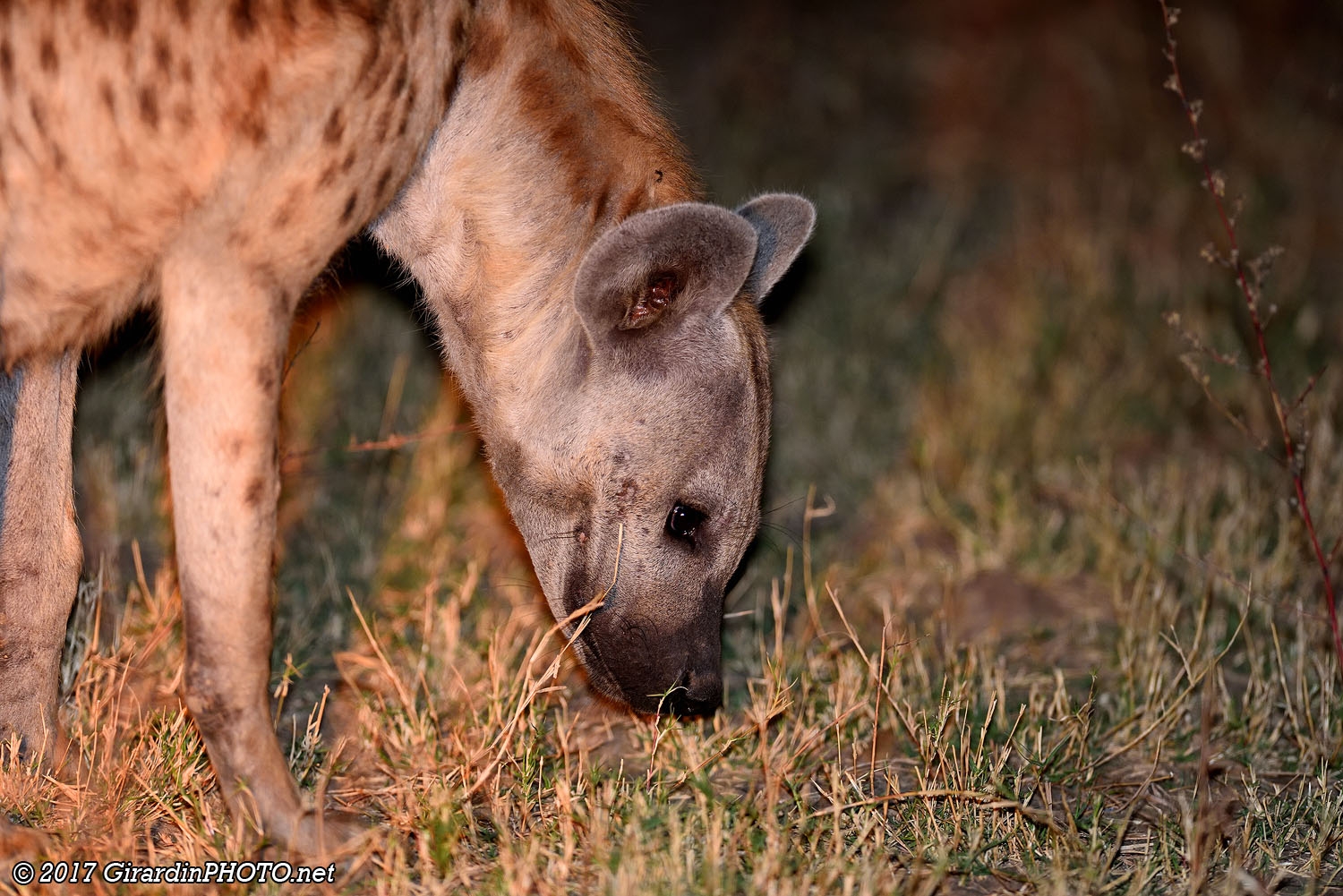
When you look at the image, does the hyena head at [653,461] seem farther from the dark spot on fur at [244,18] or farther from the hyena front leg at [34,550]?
the hyena front leg at [34,550]

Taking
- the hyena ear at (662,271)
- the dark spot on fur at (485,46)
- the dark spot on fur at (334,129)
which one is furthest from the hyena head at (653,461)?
the dark spot on fur at (334,129)

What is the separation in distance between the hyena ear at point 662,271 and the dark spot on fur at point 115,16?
2.88ft

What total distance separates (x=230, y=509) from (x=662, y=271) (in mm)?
917

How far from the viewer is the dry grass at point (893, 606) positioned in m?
2.62

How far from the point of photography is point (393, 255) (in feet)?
9.78

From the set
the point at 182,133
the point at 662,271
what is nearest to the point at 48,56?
the point at 182,133

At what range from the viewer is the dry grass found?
2619 mm

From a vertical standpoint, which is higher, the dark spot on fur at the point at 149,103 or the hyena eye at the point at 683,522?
the dark spot on fur at the point at 149,103

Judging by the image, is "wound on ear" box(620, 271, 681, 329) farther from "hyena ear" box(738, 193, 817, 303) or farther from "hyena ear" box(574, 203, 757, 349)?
"hyena ear" box(738, 193, 817, 303)

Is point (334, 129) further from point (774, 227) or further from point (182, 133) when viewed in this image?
point (774, 227)

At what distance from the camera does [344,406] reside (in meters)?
5.04

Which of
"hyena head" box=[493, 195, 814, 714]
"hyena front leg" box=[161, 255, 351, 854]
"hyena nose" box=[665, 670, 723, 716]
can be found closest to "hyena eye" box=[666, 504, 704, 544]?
"hyena head" box=[493, 195, 814, 714]

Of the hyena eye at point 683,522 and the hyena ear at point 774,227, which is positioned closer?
the hyena eye at point 683,522

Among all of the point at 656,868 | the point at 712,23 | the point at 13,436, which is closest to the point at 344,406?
the point at 13,436
